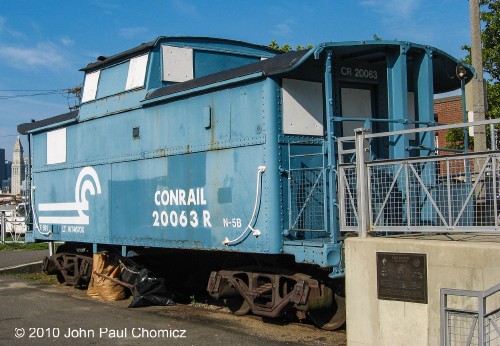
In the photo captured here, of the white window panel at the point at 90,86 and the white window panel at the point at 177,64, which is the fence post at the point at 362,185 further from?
the white window panel at the point at 90,86

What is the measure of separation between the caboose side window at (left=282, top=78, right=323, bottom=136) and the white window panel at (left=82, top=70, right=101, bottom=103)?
527 centimetres

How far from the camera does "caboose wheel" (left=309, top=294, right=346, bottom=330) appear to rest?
8.23 m

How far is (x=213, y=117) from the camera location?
9109mm

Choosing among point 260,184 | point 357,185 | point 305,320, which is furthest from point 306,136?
point 305,320

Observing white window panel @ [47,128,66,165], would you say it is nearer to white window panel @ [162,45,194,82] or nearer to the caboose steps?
white window panel @ [162,45,194,82]

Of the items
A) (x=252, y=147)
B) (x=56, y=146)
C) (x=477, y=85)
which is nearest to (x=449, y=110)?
(x=477, y=85)

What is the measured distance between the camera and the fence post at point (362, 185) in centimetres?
705

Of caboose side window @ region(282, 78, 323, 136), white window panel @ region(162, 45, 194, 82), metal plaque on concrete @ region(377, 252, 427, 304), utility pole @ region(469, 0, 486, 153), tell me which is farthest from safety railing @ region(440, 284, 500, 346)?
white window panel @ region(162, 45, 194, 82)

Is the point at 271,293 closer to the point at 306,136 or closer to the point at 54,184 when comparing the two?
the point at 306,136

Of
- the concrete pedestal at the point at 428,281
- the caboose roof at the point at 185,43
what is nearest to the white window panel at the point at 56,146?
the caboose roof at the point at 185,43

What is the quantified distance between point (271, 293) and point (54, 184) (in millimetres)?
6681

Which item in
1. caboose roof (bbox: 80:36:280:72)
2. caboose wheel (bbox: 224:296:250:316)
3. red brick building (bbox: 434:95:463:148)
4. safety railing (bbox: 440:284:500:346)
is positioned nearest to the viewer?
safety railing (bbox: 440:284:500:346)

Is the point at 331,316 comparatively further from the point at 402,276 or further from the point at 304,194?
the point at 402,276

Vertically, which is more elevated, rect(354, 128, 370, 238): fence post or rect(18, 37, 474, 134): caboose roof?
rect(18, 37, 474, 134): caboose roof
